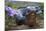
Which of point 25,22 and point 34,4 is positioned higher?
point 34,4

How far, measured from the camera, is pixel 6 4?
120 centimetres

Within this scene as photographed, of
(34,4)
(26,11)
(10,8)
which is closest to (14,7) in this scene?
(10,8)

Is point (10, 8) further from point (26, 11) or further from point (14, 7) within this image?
point (26, 11)

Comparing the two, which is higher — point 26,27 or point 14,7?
point 14,7

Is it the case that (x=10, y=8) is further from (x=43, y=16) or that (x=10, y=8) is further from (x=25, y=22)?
(x=43, y=16)

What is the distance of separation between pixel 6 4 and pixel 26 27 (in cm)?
43

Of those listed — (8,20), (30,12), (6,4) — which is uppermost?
(6,4)

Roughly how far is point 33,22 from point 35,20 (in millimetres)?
43

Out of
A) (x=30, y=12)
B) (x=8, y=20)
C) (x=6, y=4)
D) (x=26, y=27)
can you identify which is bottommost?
(x=26, y=27)

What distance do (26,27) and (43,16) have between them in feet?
1.00

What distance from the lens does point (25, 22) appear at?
4.11 ft
